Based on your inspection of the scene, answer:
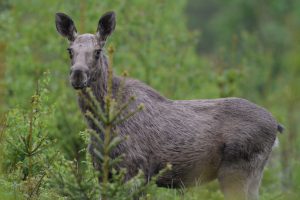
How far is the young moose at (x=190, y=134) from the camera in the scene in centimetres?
1073

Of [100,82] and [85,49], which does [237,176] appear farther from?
[85,49]

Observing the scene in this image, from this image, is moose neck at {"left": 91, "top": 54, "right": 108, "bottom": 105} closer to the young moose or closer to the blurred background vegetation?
the young moose

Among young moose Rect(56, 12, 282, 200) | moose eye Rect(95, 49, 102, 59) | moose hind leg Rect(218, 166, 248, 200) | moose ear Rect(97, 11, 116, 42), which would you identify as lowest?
moose hind leg Rect(218, 166, 248, 200)

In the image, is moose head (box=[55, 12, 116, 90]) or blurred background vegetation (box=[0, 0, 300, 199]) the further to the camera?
blurred background vegetation (box=[0, 0, 300, 199])

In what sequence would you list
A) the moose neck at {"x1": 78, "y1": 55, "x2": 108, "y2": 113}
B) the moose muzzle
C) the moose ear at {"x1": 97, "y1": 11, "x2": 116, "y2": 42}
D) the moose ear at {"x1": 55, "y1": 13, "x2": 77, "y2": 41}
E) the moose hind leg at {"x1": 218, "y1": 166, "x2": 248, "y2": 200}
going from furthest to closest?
1. the moose ear at {"x1": 55, "y1": 13, "x2": 77, "y2": 41}
2. the moose ear at {"x1": 97, "y1": 11, "x2": 116, "y2": 42}
3. the moose hind leg at {"x1": 218, "y1": 166, "x2": 248, "y2": 200}
4. the moose neck at {"x1": 78, "y1": 55, "x2": 108, "y2": 113}
5. the moose muzzle

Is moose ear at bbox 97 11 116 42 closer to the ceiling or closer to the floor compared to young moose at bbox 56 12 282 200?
closer to the ceiling

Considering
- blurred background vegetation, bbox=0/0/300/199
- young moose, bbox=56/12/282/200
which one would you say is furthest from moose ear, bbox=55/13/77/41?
blurred background vegetation, bbox=0/0/300/199

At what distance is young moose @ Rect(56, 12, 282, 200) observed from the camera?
1073cm

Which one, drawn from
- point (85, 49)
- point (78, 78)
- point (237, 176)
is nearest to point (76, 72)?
point (78, 78)

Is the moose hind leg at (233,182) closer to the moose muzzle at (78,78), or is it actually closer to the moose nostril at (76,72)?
the moose muzzle at (78,78)

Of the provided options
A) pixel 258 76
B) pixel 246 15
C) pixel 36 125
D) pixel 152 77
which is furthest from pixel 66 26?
pixel 246 15

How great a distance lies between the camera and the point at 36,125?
10.7 meters

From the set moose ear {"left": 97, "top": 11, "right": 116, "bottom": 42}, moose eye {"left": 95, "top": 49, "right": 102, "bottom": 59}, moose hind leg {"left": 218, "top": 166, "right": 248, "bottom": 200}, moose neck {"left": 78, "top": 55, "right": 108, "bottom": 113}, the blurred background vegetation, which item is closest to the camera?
moose eye {"left": 95, "top": 49, "right": 102, "bottom": 59}

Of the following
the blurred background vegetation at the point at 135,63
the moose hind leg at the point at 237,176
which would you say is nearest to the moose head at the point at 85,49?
the moose hind leg at the point at 237,176
